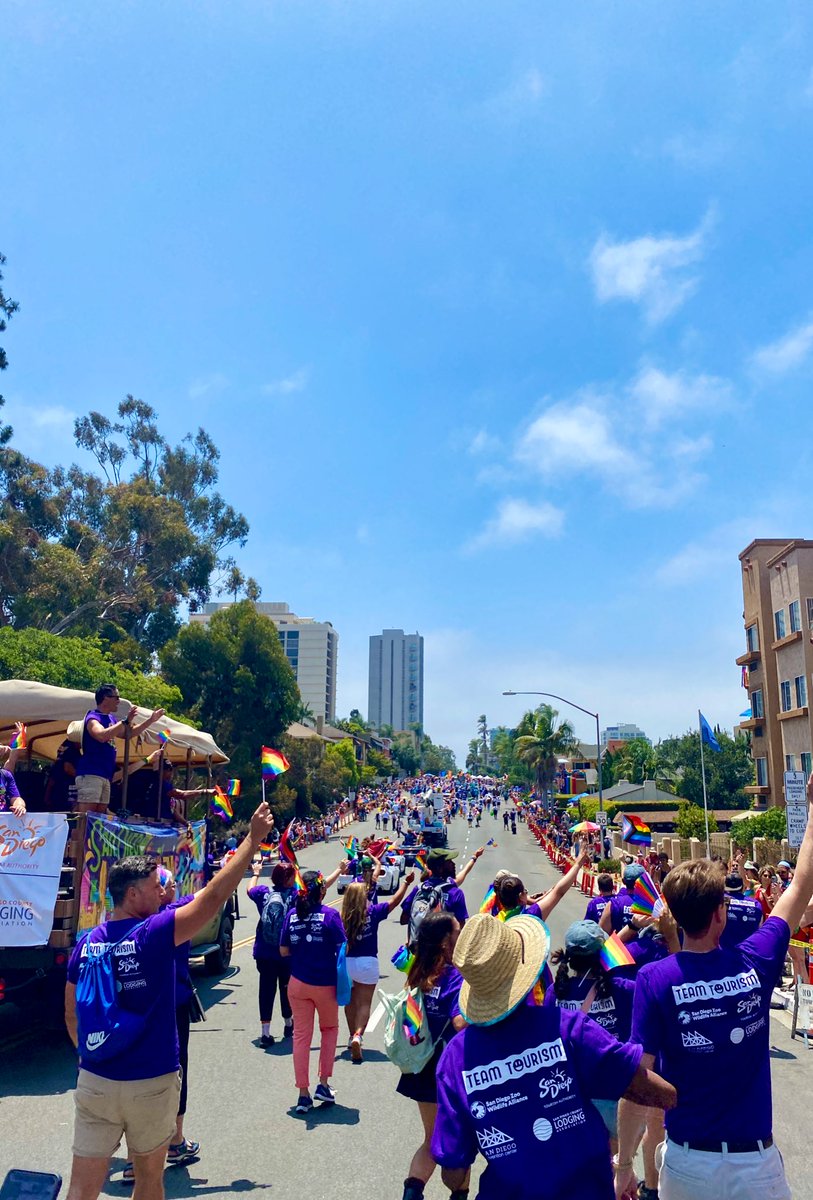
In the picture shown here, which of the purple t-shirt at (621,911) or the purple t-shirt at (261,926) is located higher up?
the purple t-shirt at (621,911)

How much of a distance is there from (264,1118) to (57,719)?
4.50 meters

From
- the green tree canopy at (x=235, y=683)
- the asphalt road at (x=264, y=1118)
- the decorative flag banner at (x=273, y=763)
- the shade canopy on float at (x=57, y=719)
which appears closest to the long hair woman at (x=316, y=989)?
the asphalt road at (x=264, y=1118)

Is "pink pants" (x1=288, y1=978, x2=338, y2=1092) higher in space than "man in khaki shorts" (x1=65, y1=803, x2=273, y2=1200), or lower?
lower

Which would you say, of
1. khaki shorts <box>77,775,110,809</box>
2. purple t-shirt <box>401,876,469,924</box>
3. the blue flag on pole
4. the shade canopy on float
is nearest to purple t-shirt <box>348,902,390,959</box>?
purple t-shirt <box>401,876,469,924</box>

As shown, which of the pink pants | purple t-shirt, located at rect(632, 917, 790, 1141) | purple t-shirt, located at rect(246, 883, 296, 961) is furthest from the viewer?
purple t-shirt, located at rect(246, 883, 296, 961)

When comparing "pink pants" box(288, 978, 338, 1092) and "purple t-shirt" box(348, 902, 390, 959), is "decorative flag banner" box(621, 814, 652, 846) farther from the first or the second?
"pink pants" box(288, 978, 338, 1092)

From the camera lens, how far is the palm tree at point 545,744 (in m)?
67.6

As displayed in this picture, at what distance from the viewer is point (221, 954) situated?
12.3 m

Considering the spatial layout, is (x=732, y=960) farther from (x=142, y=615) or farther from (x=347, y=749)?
(x=347, y=749)

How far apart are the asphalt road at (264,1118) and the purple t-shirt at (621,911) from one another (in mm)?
1716

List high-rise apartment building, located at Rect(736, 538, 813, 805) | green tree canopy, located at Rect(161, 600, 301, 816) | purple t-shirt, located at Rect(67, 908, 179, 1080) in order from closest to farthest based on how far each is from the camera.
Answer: purple t-shirt, located at Rect(67, 908, 179, 1080) → high-rise apartment building, located at Rect(736, 538, 813, 805) → green tree canopy, located at Rect(161, 600, 301, 816)

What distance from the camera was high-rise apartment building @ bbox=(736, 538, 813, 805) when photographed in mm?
32719

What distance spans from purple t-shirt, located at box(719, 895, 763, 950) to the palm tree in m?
61.8

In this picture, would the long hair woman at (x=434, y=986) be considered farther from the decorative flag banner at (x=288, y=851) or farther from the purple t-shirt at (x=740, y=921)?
the decorative flag banner at (x=288, y=851)
